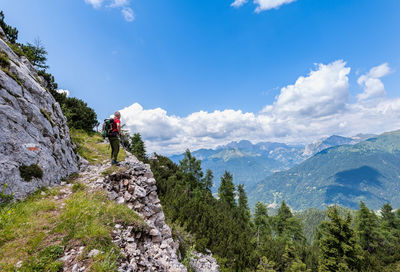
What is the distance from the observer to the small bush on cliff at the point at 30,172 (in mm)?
7531

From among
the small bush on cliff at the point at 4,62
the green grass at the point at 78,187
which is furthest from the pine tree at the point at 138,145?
the green grass at the point at 78,187

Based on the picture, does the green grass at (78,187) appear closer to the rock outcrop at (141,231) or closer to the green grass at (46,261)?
the rock outcrop at (141,231)

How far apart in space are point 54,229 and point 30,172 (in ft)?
14.6

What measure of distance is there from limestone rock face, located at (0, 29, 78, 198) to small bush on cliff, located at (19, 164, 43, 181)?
0.48 ft

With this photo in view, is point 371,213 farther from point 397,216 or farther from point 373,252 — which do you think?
point 397,216

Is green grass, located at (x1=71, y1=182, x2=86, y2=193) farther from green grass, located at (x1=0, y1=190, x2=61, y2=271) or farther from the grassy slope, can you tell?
green grass, located at (x1=0, y1=190, x2=61, y2=271)

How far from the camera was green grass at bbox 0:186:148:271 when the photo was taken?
4.28 meters

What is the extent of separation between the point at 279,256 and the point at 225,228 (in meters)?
11.9

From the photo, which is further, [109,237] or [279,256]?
[279,256]

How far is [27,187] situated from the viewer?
291 inches

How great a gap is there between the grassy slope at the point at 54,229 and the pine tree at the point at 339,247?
27452 millimetres

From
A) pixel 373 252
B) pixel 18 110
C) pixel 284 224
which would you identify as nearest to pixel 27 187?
pixel 18 110

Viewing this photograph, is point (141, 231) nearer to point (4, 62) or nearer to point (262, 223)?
point (4, 62)

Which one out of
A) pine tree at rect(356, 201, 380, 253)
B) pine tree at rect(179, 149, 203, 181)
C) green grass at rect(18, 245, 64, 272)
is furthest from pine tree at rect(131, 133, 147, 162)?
pine tree at rect(356, 201, 380, 253)
